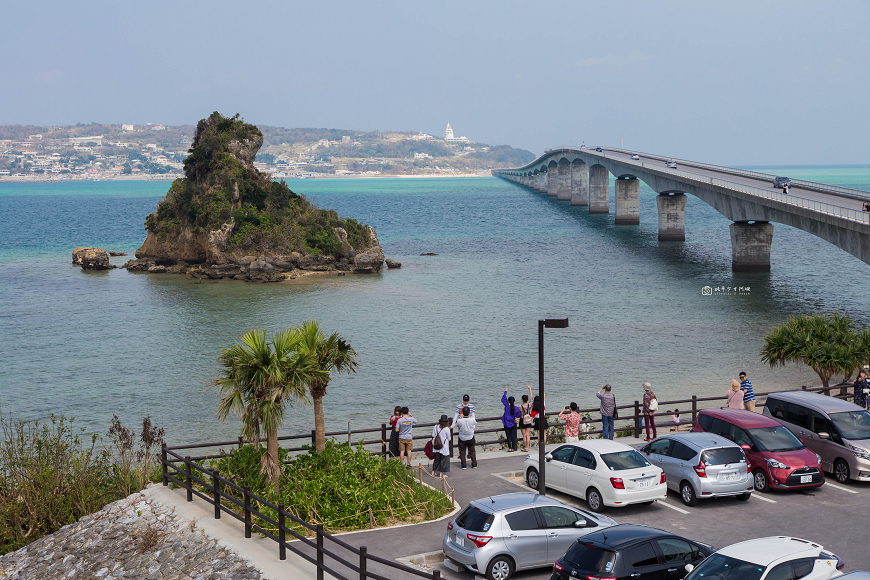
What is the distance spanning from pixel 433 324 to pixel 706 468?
1292 inches

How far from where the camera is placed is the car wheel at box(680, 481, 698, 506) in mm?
18391

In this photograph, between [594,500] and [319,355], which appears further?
[319,355]

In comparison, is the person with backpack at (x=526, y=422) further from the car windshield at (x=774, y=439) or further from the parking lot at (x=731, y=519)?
the car windshield at (x=774, y=439)

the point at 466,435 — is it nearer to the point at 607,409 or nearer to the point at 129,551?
the point at 607,409

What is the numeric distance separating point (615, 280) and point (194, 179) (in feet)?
147

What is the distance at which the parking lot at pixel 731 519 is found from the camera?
15.6 metres

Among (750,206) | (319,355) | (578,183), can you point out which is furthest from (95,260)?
(578,183)

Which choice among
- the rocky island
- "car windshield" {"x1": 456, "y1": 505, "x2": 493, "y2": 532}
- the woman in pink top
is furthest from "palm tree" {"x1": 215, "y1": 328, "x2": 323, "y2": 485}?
the rocky island

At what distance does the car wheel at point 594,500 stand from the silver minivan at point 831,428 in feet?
22.8

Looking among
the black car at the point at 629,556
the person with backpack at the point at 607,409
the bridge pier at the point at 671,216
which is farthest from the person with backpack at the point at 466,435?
the bridge pier at the point at 671,216

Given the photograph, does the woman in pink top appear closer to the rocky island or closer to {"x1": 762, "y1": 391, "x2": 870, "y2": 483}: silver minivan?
{"x1": 762, "y1": 391, "x2": 870, "y2": 483}: silver minivan

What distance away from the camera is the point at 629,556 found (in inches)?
508

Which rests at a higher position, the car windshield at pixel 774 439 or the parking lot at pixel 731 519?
the car windshield at pixel 774 439

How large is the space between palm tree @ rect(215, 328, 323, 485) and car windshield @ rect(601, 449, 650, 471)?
6855 millimetres
